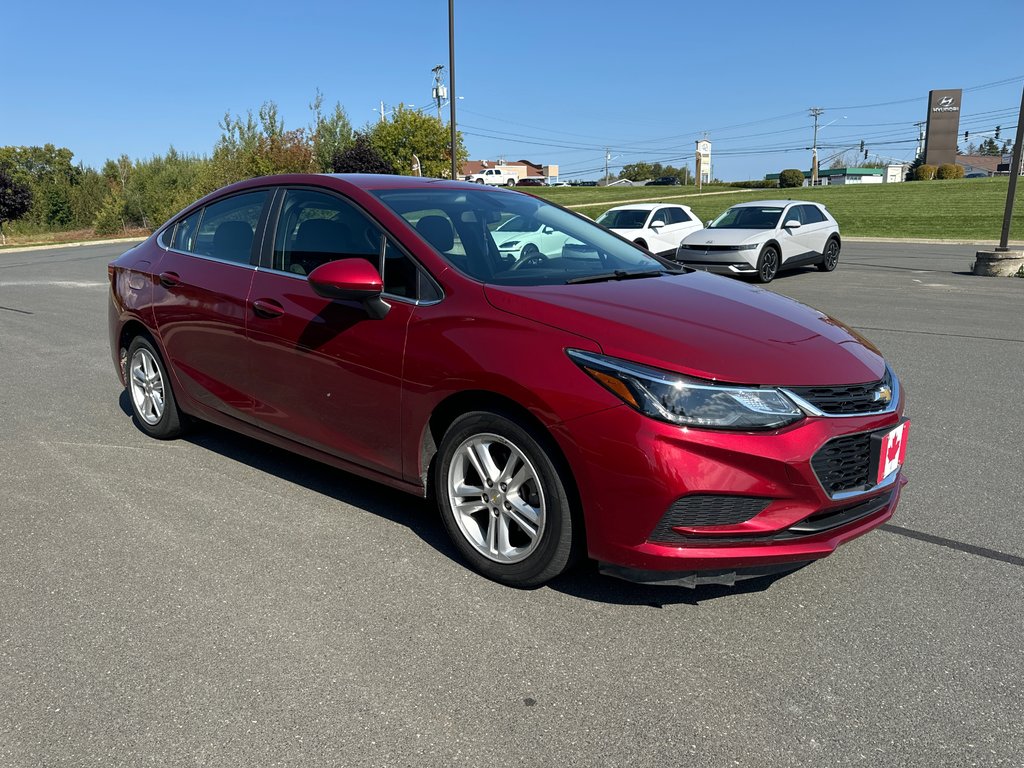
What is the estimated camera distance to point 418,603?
334cm

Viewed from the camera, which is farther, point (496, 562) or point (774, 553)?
point (496, 562)

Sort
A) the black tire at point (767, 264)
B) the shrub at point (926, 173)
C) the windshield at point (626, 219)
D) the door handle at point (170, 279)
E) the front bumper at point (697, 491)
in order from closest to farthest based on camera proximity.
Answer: the front bumper at point (697, 491) < the door handle at point (170, 279) < the black tire at point (767, 264) < the windshield at point (626, 219) < the shrub at point (926, 173)

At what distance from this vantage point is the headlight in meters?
2.95

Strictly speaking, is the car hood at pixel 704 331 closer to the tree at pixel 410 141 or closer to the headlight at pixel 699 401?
the headlight at pixel 699 401

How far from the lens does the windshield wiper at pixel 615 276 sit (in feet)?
12.6

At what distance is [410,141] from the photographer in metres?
40.8

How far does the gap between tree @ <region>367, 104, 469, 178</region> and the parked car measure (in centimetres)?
3696

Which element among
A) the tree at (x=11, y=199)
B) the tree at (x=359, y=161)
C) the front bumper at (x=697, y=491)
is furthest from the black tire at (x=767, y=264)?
the tree at (x=11, y=199)

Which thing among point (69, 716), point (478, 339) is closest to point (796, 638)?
point (478, 339)

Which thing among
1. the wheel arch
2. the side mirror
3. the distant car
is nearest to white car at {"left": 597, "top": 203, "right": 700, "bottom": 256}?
the distant car

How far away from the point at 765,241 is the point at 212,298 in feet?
42.0

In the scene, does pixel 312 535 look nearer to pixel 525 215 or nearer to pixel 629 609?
pixel 629 609

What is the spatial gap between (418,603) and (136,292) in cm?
324

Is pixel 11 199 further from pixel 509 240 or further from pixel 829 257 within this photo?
pixel 509 240
